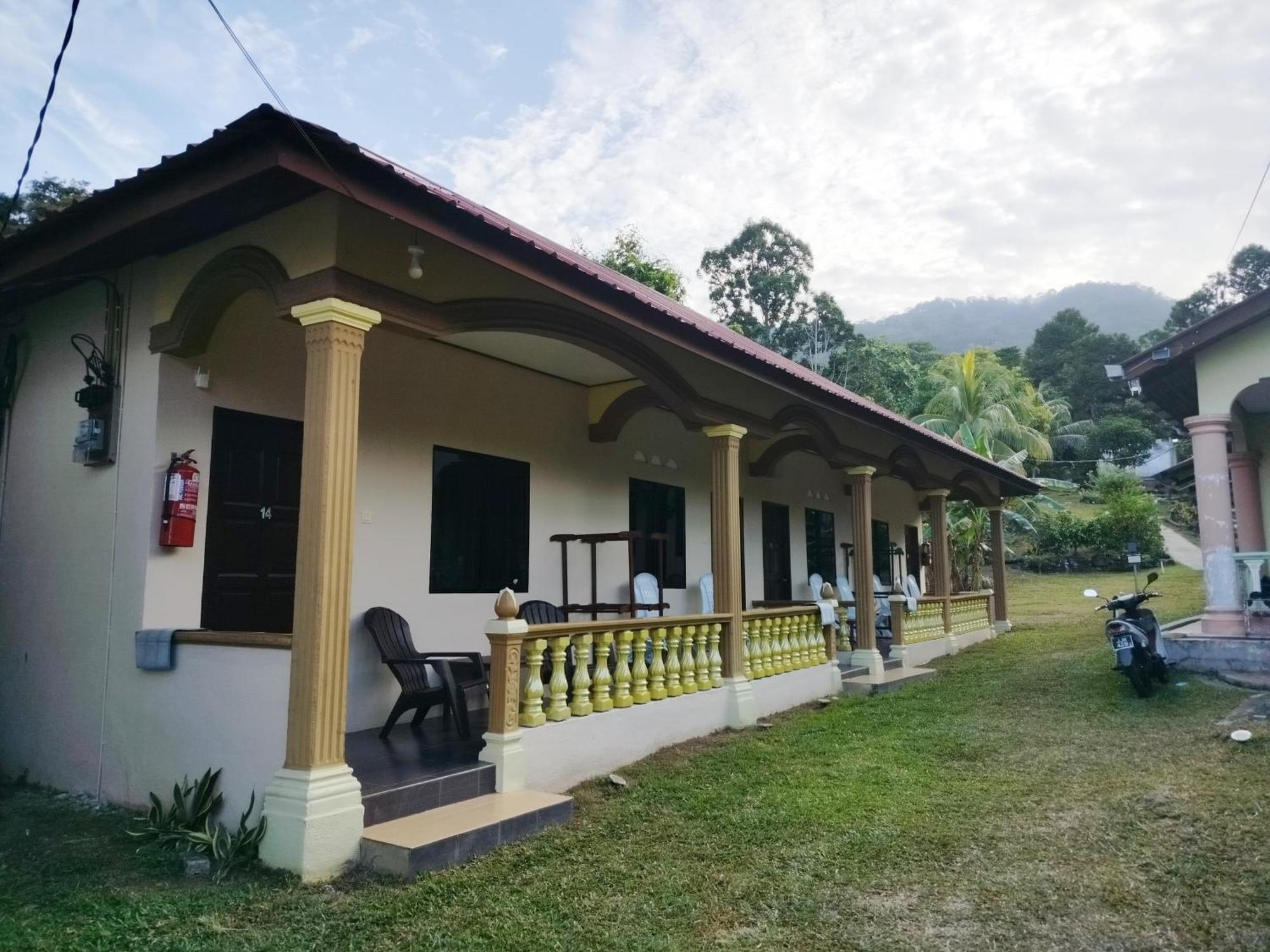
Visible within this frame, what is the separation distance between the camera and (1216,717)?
21.8 ft

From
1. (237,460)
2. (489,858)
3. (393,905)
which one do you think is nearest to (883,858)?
(489,858)

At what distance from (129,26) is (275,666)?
347 cm

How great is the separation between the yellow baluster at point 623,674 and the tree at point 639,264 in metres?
17.7

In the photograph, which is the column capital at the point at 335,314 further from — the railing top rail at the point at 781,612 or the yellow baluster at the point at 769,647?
the yellow baluster at the point at 769,647

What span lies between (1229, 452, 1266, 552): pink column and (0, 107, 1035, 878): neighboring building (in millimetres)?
5955

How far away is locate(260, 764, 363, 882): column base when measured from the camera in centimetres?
377

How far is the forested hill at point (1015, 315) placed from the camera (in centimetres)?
12644

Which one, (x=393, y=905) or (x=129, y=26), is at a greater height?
(x=129, y=26)

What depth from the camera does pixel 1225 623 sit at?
318 inches

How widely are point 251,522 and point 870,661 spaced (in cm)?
698

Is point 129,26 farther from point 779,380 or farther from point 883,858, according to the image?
point 883,858

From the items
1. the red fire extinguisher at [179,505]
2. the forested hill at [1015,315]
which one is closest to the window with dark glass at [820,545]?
the red fire extinguisher at [179,505]

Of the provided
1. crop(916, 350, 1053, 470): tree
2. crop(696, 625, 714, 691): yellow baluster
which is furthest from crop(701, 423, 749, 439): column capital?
crop(916, 350, 1053, 470): tree

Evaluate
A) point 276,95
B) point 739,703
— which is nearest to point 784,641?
point 739,703
